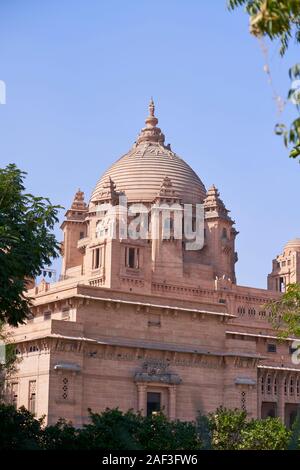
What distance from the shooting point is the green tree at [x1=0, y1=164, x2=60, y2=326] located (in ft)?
85.7

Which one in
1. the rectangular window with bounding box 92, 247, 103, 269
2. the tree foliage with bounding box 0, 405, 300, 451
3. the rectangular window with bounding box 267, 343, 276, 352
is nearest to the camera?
the tree foliage with bounding box 0, 405, 300, 451

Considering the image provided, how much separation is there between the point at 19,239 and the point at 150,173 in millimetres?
43151

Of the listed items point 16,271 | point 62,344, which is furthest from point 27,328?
point 16,271

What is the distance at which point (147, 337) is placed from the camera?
46.6 metres

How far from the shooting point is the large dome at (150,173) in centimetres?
6850

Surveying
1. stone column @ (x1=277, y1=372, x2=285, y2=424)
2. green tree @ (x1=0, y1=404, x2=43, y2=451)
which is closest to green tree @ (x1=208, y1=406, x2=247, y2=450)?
green tree @ (x1=0, y1=404, x2=43, y2=451)

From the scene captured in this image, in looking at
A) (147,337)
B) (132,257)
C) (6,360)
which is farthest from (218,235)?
(6,360)

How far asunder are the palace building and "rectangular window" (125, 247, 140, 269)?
0.21ft

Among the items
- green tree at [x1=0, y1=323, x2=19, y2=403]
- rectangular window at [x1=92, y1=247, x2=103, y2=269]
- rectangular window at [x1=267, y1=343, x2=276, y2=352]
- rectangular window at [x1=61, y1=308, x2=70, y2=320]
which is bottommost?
green tree at [x1=0, y1=323, x2=19, y2=403]

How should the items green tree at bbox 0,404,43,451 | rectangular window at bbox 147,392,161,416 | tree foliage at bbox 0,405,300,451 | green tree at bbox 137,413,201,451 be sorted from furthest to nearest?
rectangular window at bbox 147,392,161,416, green tree at bbox 137,413,201,451, tree foliage at bbox 0,405,300,451, green tree at bbox 0,404,43,451

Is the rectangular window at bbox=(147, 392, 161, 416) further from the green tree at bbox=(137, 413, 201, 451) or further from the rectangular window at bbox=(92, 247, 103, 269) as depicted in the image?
the green tree at bbox=(137, 413, 201, 451)

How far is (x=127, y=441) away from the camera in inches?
1009

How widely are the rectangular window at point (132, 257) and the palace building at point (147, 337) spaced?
64 mm
